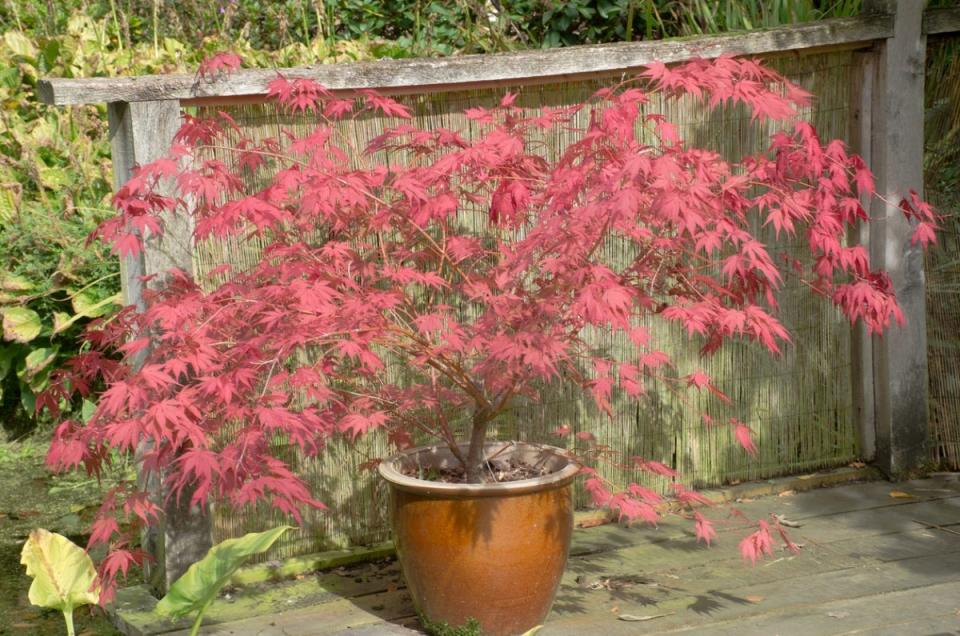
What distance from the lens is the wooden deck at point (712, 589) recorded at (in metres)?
3.86

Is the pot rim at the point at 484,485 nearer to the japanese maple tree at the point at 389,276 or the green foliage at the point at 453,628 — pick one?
the japanese maple tree at the point at 389,276

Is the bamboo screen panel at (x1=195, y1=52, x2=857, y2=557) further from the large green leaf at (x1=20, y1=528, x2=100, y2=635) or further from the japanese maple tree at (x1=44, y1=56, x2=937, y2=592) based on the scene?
the large green leaf at (x1=20, y1=528, x2=100, y2=635)

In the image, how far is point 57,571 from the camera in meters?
3.02

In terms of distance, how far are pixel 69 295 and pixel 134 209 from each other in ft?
7.96

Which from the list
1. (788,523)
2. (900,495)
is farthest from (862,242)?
(788,523)

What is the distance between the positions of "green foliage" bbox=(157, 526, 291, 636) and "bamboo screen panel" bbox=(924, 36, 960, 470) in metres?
3.45

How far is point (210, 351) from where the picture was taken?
3422mm

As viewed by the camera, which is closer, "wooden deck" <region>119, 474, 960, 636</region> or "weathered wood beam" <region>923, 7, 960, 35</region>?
"wooden deck" <region>119, 474, 960, 636</region>

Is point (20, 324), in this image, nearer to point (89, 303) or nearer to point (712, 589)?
point (89, 303)

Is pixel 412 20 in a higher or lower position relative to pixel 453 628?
higher

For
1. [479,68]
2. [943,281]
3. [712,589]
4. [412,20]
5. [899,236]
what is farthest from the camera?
[412,20]

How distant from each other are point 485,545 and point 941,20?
9.68ft

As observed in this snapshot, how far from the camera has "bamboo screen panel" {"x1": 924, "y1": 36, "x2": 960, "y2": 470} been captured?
17.1 feet

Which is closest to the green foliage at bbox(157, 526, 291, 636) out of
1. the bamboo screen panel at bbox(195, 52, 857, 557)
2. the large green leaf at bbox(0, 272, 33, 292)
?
the bamboo screen panel at bbox(195, 52, 857, 557)
